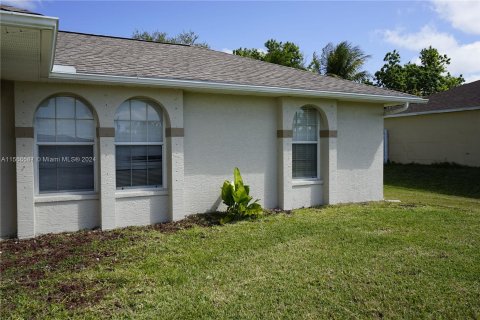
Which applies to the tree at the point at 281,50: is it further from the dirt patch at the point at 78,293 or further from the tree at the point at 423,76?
the dirt patch at the point at 78,293

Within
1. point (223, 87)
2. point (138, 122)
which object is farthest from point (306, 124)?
point (138, 122)

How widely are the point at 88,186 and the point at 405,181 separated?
1322cm

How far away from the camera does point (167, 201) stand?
8.34 meters

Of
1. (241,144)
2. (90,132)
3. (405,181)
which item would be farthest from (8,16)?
(405,181)

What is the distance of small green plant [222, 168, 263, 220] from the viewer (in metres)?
8.38

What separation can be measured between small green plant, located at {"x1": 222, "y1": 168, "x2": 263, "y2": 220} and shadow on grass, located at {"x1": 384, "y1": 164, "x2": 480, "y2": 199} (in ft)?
27.6

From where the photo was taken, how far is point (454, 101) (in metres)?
18.8

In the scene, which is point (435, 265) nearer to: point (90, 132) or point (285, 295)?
point (285, 295)

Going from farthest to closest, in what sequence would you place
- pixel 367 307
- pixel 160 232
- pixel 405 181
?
pixel 405 181 < pixel 160 232 < pixel 367 307

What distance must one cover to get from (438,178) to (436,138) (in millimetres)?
3714

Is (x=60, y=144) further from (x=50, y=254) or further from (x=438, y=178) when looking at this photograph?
(x=438, y=178)

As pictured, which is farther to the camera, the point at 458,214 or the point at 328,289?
the point at 458,214

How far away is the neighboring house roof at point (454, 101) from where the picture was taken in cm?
1747

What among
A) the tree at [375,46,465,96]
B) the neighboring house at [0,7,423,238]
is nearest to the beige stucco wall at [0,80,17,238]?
the neighboring house at [0,7,423,238]
